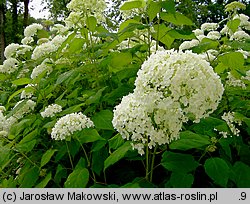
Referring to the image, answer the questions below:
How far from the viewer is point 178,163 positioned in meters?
1.97

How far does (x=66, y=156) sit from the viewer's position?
2529 mm

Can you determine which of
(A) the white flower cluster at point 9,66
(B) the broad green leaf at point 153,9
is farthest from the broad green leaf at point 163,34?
(A) the white flower cluster at point 9,66

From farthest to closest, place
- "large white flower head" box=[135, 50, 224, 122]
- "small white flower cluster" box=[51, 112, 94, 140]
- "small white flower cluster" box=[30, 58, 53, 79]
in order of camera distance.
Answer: "small white flower cluster" box=[30, 58, 53, 79] < "small white flower cluster" box=[51, 112, 94, 140] < "large white flower head" box=[135, 50, 224, 122]

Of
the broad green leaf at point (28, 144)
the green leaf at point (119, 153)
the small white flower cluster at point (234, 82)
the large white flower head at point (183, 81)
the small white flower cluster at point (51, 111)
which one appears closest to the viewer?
the large white flower head at point (183, 81)

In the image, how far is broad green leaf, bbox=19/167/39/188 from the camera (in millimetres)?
2328

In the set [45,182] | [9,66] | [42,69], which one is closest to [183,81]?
[45,182]

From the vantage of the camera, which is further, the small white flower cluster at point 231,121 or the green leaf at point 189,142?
the small white flower cluster at point 231,121

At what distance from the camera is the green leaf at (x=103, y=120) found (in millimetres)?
2244

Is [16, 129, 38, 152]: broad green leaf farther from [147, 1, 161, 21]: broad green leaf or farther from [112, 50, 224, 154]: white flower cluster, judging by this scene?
[147, 1, 161, 21]: broad green leaf

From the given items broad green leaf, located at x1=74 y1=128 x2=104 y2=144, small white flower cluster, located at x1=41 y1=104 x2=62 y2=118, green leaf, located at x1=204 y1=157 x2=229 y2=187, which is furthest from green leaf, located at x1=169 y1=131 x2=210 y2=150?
small white flower cluster, located at x1=41 y1=104 x2=62 y2=118

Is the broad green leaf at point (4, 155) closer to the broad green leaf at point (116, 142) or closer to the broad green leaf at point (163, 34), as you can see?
the broad green leaf at point (116, 142)

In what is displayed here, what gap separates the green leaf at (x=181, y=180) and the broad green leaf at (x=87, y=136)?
18.0 inches

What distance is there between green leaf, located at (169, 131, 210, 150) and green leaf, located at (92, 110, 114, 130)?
429 mm
